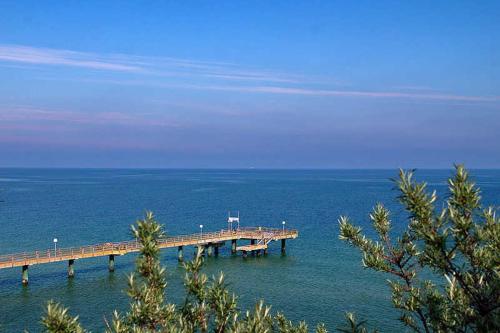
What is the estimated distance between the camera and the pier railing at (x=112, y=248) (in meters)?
40.6

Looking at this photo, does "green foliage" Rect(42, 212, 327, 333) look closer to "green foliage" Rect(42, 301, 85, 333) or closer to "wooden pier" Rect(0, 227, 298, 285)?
"green foliage" Rect(42, 301, 85, 333)

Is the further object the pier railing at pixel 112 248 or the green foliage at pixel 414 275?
the pier railing at pixel 112 248

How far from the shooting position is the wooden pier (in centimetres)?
4104

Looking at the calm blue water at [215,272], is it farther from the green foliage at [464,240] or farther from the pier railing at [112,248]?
the pier railing at [112,248]

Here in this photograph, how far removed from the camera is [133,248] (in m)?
47.3

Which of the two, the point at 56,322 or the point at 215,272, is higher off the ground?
the point at 56,322

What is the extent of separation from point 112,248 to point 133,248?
246 centimetres

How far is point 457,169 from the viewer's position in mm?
8398

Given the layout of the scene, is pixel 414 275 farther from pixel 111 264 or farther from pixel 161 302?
pixel 111 264

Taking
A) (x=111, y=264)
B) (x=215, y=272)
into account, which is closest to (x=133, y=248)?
(x=111, y=264)

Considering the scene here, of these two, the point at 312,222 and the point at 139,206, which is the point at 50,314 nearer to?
the point at 312,222

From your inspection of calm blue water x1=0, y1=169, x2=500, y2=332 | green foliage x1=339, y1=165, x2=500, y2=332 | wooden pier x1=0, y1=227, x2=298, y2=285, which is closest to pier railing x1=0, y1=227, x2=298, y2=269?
wooden pier x1=0, y1=227, x2=298, y2=285

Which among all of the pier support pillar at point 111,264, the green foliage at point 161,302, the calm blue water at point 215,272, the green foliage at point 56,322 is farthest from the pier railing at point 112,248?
the green foliage at point 56,322

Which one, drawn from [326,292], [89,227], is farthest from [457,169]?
[89,227]
